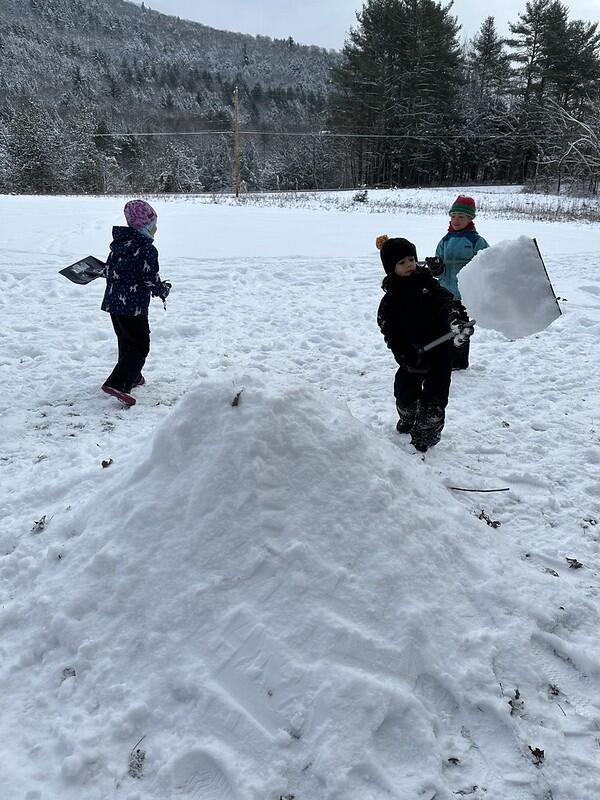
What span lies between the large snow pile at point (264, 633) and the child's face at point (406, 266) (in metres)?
1.43

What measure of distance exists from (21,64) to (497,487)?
130370mm

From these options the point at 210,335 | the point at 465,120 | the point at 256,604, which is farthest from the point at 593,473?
the point at 465,120

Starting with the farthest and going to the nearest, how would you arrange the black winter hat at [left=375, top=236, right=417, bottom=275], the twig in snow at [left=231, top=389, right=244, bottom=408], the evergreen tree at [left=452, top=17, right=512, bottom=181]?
the evergreen tree at [left=452, top=17, right=512, bottom=181], the black winter hat at [left=375, top=236, right=417, bottom=275], the twig in snow at [left=231, top=389, right=244, bottom=408]

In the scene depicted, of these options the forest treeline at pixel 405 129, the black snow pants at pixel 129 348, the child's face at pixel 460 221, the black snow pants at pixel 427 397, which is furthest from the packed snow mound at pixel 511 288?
the forest treeline at pixel 405 129

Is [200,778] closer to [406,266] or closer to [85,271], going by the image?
[406,266]

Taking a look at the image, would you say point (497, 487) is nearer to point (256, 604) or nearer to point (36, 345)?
point (256, 604)

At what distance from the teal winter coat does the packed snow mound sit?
425 mm

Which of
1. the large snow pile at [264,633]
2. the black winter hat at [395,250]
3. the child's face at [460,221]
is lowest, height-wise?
the large snow pile at [264,633]

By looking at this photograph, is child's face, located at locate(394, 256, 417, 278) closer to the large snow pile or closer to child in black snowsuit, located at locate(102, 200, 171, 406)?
the large snow pile

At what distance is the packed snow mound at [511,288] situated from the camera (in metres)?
4.65

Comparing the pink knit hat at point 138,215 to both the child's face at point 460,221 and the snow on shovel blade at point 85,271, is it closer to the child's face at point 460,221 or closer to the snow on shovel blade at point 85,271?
the snow on shovel blade at point 85,271

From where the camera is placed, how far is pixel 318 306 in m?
7.69

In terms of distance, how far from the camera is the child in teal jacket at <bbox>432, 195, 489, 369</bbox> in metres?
5.00

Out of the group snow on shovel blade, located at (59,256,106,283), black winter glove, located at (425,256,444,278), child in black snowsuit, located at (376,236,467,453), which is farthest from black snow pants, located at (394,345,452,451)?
snow on shovel blade, located at (59,256,106,283)
